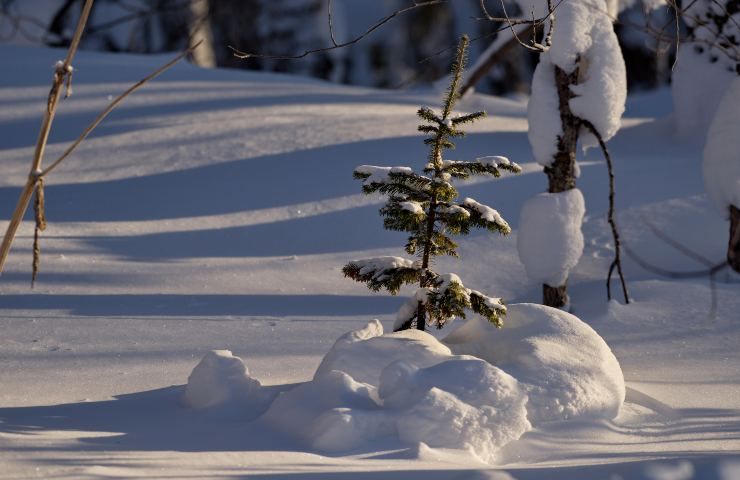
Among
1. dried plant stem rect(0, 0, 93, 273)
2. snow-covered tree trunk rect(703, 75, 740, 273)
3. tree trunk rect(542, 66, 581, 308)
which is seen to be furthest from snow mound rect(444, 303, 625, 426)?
dried plant stem rect(0, 0, 93, 273)

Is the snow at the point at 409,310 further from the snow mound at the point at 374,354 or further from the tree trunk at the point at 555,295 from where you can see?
the tree trunk at the point at 555,295

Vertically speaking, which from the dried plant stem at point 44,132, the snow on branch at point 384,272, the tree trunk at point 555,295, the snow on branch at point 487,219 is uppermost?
the dried plant stem at point 44,132

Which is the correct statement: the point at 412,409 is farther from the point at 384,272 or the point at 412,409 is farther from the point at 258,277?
the point at 258,277

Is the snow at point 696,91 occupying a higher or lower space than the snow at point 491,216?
higher

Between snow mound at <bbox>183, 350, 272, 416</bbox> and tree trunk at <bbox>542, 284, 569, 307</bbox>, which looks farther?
tree trunk at <bbox>542, 284, 569, 307</bbox>

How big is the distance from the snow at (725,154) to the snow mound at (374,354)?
276 cm

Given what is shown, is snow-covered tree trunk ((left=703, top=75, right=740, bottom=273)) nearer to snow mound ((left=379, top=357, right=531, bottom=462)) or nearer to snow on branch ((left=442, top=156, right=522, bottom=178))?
snow on branch ((left=442, top=156, right=522, bottom=178))

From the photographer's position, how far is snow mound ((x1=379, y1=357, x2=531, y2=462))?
4.19 m

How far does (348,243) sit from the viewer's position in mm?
8211

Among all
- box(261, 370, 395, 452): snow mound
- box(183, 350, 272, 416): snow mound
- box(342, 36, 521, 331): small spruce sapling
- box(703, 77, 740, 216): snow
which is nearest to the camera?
box(261, 370, 395, 452): snow mound

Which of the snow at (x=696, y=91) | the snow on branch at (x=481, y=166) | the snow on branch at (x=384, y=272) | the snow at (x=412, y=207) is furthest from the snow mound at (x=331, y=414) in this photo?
the snow at (x=696, y=91)

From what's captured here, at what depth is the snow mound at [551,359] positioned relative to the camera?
4664 mm

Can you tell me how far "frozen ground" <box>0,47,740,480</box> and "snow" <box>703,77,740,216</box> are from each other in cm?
78

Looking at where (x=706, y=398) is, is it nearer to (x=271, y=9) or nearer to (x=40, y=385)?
(x=40, y=385)
